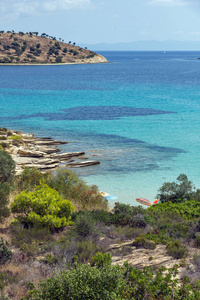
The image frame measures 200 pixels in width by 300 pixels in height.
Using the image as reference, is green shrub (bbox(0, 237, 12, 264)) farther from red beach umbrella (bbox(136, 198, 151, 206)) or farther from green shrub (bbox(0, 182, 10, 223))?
red beach umbrella (bbox(136, 198, 151, 206))

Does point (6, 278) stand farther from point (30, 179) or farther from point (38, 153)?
point (38, 153)

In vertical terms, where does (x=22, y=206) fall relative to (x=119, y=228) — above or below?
above

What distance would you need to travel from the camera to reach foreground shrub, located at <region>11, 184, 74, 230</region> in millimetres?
10359

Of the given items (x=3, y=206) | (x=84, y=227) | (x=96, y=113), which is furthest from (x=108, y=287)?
(x=96, y=113)

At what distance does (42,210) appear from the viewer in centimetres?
1077

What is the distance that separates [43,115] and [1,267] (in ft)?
123

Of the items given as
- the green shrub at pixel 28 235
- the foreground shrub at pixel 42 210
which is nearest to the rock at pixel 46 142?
the foreground shrub at pixel 42 210

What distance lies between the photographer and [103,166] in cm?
2391

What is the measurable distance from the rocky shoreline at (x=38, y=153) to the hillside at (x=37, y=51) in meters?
127

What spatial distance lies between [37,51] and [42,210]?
161 metres

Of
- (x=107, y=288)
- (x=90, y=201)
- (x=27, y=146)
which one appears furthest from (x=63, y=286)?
(x=27, y=146)

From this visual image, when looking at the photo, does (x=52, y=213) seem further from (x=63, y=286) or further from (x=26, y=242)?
(x=63, y=286)

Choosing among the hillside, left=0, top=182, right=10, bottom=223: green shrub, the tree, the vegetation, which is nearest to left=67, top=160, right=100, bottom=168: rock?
the vegetation

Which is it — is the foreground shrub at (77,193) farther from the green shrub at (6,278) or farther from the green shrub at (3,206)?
the green shrub at (6,278)
